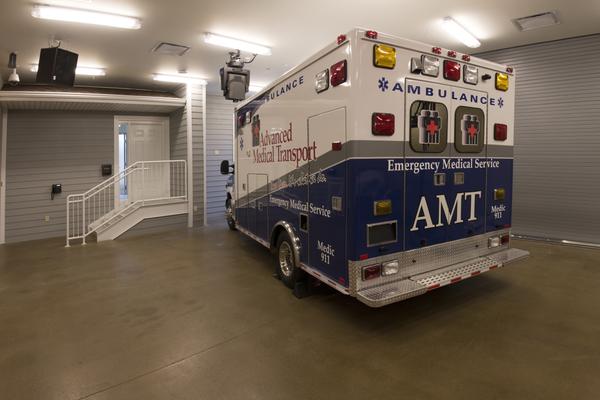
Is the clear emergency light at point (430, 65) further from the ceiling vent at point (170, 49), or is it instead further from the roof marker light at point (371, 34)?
the ceiling vent at point (170, 49)

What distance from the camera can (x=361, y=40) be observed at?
9.90 ft

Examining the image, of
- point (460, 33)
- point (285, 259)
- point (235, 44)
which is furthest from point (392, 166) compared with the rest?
point (235, 44)

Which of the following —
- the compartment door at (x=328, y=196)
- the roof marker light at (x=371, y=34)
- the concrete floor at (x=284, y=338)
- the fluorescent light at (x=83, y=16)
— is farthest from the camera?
the fluorescent light at (x=83, y=16)

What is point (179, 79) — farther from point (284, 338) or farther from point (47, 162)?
point (284, 338)

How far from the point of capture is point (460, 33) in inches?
236

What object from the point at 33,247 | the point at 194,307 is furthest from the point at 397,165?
the point at 33,247

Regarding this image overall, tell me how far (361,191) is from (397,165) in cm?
45

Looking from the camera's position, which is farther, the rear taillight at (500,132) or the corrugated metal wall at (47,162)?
the corrugated metal wall at (47,162)

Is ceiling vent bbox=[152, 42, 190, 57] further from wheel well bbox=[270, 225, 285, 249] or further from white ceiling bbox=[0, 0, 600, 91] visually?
wheel well bbox=[270, 225, 285, 249]

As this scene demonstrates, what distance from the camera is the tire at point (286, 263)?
13.8ft

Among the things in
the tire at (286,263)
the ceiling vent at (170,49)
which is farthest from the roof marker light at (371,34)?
the ceiling vent at (170,49)

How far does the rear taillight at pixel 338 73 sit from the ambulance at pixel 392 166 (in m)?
0.01

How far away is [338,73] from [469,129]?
1.54 metres

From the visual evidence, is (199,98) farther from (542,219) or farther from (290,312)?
(542,219)
